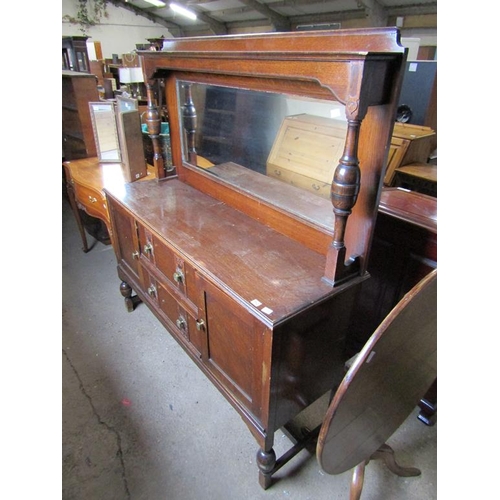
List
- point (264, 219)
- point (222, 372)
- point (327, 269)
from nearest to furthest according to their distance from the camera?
point (327, 269)
point (222, 372)
point (264, 219)

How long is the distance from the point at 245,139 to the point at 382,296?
2.97 ft

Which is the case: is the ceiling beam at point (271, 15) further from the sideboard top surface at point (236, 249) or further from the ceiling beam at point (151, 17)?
the sideboard top surface at point (236, 249)

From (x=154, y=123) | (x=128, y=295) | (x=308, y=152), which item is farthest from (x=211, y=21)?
(x=308, y=152)

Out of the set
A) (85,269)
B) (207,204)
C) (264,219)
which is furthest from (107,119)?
(264,219)

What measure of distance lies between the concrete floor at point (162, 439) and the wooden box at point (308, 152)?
1095 millimetres

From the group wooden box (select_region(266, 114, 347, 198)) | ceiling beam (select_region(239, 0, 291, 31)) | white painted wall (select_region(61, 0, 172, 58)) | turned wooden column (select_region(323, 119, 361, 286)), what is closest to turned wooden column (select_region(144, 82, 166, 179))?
wooden box (select_region(266, 114, 347, 198))

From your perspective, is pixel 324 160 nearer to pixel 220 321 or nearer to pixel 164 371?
pixel 220 321

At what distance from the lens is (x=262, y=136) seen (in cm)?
146

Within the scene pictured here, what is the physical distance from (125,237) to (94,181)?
0.62 metres

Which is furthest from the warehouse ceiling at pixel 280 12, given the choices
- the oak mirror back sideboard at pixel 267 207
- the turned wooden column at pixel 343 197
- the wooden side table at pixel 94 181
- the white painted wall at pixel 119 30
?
the turned wooden column at pixel 343 197

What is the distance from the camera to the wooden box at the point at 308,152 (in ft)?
4.09

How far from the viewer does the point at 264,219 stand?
1.44m
